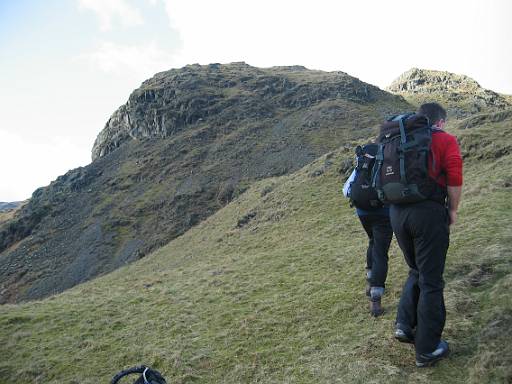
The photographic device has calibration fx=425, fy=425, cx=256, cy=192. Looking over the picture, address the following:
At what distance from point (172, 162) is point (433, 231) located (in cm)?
6459

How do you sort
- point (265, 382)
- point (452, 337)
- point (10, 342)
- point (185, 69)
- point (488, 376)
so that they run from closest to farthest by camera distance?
point (488, 376) < point (452, 337) < point (265, 382) < point (10, 342) < point (185, 69)

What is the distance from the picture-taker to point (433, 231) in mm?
5336

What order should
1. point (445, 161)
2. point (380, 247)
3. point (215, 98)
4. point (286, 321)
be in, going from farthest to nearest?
1. point (215, 98)
2. point (286, 321)
3. point (380, 247)
4. point (445, 161)

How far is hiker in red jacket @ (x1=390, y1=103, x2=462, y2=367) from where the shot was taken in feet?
17.4

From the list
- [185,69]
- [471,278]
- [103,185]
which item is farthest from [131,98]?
[471,278]

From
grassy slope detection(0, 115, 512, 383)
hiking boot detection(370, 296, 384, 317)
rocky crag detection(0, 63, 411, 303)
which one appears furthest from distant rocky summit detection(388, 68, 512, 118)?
hiking boot detection(370, 296, 384, 317)

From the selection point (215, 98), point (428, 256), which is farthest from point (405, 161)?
point (215, 98)

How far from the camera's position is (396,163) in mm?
5531

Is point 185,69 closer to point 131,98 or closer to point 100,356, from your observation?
point 131,98

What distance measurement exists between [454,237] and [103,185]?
66.7 metres

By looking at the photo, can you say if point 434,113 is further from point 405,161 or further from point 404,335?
point 404,335

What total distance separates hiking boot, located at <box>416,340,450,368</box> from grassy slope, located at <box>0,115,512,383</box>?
11 cm

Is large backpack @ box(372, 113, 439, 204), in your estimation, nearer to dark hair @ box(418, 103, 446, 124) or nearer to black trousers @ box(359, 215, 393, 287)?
dark hair @ box(418, 103, 446, 124)

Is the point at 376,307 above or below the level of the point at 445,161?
below
